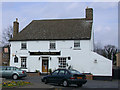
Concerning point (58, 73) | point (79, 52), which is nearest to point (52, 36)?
point (79, 52)

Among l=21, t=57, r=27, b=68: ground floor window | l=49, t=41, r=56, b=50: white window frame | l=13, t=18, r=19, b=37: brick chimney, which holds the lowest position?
l=21, t=57, r=27, b=68: ground floor window

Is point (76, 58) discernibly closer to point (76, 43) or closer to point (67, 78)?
point (76, 43)

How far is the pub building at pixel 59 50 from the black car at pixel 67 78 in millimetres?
11822

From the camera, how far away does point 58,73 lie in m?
19.2

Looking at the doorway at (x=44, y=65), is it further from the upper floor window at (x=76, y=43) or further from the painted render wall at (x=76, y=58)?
the upper floor window at (x=76, y=43)

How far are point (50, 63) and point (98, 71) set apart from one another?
705 centimetres

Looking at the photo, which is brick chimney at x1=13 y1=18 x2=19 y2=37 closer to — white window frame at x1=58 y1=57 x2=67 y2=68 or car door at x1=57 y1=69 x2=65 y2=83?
white window frame at x1=58 y1=57 x2=67 y2=68

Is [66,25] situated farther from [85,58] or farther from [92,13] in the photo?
[85,58]

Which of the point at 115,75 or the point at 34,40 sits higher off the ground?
the point at 34,40

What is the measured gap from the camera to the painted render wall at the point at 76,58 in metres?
30.4

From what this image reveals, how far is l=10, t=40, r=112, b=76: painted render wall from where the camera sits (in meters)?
30.4

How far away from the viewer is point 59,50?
3152 cm

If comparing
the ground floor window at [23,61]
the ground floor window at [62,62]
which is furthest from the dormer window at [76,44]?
the ground floor window at [23,61]

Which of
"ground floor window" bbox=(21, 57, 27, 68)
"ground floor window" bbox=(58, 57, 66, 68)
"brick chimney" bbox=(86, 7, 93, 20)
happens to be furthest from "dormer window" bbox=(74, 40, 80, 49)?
"ground floor window" bbox=(21, 57, 27, 68)
